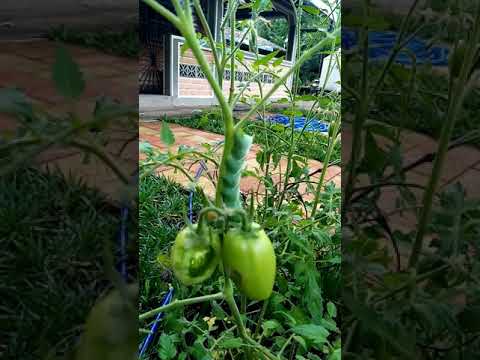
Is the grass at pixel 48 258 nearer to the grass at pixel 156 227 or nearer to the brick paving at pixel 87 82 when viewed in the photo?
the brick paving at pixel 87 82

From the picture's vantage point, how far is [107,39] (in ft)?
0.57

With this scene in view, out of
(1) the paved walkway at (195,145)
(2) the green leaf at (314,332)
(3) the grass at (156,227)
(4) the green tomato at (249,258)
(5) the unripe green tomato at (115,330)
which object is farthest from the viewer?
(1) the paved walkway at (195,145)

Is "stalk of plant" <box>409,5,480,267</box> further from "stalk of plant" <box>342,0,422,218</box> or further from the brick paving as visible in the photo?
the brick paving

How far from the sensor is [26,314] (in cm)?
19

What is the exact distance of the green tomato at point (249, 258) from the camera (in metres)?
0.25

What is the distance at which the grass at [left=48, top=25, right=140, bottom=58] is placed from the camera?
165mm

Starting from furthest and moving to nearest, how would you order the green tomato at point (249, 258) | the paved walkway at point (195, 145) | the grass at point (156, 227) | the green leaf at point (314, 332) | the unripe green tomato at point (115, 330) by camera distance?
the paved walkway at point (195, 145), the grass at point (156, 227), the green leaf at point (314, 332), the green tomato at point (249, 258), the unripe green tomato at point (115, 330)

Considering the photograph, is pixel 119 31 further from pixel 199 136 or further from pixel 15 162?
pixel 199 136

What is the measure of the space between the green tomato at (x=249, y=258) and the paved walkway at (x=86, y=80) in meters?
0.10

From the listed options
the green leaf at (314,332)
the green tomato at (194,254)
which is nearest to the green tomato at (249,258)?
the green tomato at (194,254)

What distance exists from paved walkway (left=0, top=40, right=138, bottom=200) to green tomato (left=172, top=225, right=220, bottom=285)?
9cm

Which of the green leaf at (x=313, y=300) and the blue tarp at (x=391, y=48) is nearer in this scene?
the blue tarp at (x=391, y=48)

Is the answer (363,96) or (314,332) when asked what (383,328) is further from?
(314,332)

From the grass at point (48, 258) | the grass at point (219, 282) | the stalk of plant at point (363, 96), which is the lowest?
the grass at point (219, 282)
